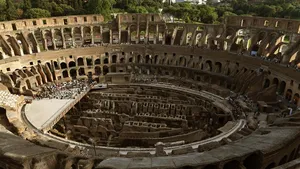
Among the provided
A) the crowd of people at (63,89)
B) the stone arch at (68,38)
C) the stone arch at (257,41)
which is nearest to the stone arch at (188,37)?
the stone arch at (257,41)

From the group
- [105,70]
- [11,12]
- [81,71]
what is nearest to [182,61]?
[105,70]

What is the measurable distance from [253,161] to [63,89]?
84.7ft

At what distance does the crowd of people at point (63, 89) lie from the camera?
31.6 m

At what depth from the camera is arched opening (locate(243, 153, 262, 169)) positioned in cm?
1584

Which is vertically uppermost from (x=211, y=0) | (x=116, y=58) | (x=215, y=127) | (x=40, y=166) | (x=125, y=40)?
(x=211, y=0)

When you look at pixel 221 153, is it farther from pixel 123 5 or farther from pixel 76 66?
pixel 123 5

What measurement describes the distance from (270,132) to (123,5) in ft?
203

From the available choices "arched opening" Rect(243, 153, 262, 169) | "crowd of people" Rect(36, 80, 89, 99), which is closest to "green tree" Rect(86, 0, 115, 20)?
"crowd of people" Rect(36, 80, 89, 99)

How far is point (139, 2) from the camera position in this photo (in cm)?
7600

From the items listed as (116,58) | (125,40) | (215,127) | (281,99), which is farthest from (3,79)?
(281,99)

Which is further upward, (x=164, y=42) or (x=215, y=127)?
(x=164, y=42)

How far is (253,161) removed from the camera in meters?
16.3

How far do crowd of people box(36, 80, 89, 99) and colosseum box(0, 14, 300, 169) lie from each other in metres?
0.15

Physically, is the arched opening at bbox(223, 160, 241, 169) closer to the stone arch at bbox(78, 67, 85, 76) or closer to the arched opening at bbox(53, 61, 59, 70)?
the stone arch at bbox(78, 67, 85, 76)
